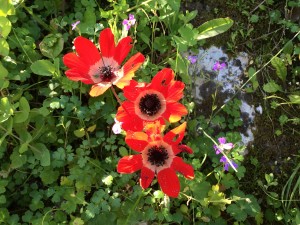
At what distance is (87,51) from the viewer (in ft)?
5.75

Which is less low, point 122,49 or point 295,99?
point 122,49

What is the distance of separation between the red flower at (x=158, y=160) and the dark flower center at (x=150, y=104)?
64mm

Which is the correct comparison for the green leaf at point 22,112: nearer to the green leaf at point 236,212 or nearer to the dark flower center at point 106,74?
the dark flower center at point 106,74

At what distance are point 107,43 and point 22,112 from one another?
1.61 feet

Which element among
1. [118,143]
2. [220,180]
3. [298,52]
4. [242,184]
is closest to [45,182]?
[118,143]

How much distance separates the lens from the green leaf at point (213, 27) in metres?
2.21

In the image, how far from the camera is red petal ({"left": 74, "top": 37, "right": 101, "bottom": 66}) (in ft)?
5.65

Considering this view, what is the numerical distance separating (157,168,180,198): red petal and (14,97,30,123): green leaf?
63 centimetres

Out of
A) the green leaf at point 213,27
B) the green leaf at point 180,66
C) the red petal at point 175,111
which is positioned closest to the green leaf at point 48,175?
the red petal at point 175,111

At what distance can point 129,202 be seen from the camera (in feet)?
6.37

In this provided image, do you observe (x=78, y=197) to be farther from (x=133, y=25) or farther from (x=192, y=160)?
(x=133, y=25)

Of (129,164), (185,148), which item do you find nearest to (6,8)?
(129,164)

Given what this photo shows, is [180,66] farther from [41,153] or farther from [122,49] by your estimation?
[41,153]

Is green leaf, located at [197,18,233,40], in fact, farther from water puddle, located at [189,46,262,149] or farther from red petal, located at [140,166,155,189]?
red petal, located at [140,166,155,189]
